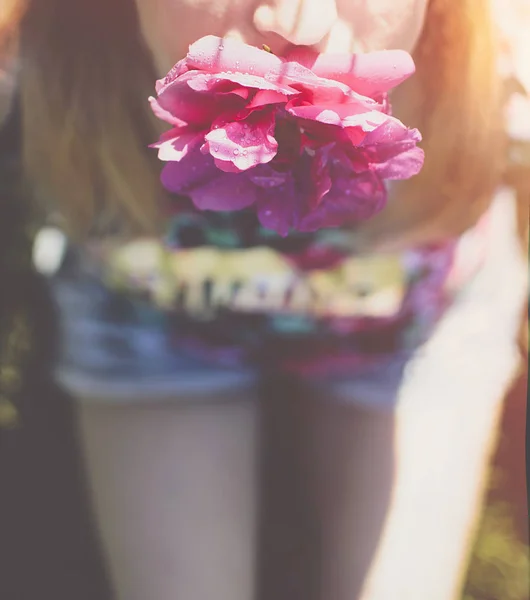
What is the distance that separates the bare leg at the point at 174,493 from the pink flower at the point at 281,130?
11.2 inches

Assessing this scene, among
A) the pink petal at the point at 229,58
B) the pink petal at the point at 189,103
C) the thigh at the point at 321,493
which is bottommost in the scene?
the thigh at the point at 321,493

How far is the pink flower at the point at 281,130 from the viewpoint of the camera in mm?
517

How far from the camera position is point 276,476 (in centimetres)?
78

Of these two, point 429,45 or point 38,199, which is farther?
point 38,199

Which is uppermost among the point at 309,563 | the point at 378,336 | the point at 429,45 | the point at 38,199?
the point at 429,45

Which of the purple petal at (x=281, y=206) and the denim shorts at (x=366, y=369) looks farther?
the denim shorts at (x=366, y=369)

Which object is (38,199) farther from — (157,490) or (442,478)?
(442,478)

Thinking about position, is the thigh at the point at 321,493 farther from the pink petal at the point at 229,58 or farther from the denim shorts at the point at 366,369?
the pink petal at the point at 229,58

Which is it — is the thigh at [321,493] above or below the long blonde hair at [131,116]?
below

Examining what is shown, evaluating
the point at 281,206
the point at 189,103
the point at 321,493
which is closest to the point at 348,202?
the point at 281,206

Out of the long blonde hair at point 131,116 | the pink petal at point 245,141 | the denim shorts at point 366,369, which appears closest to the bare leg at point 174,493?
the denim shorts at point 366,369

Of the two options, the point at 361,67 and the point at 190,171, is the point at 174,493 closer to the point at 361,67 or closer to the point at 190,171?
the point at 190,171

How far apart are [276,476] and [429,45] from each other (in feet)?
1.74

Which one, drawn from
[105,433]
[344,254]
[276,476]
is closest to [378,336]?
[344,254]
